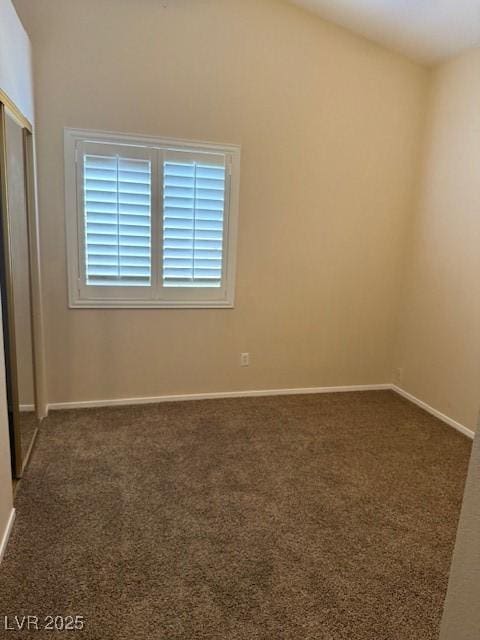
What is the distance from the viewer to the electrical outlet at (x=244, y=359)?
12.2ft

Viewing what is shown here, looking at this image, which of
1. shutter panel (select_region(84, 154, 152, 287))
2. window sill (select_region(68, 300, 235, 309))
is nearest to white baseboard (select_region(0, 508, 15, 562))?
window sill (select_region(68, 300, 235, 309))

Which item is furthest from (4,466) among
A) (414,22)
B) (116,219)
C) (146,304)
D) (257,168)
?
(414,22)

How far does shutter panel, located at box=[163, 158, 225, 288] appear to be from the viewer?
3.22 m

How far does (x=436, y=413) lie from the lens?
3.55 metres

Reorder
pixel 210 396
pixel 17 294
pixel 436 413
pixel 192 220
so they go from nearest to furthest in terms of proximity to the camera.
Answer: pixel 17 294, pixel 192 220, pixel 436 413, pixel 210 396

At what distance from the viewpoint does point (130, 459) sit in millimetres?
2664

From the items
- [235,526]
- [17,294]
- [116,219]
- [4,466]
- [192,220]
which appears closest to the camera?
[4,466]

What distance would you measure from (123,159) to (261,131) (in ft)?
3.68

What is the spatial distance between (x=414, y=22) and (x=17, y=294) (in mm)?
3317

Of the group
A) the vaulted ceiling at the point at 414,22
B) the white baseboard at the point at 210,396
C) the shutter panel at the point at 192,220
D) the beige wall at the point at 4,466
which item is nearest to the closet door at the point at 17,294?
the beige wall at the point at 4,466

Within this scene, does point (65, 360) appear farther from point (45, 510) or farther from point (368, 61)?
point (368, 61)

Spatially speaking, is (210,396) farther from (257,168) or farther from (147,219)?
(257,168)

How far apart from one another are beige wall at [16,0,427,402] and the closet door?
45cm

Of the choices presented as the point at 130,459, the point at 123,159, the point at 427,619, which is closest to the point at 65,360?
the point at 130,459
